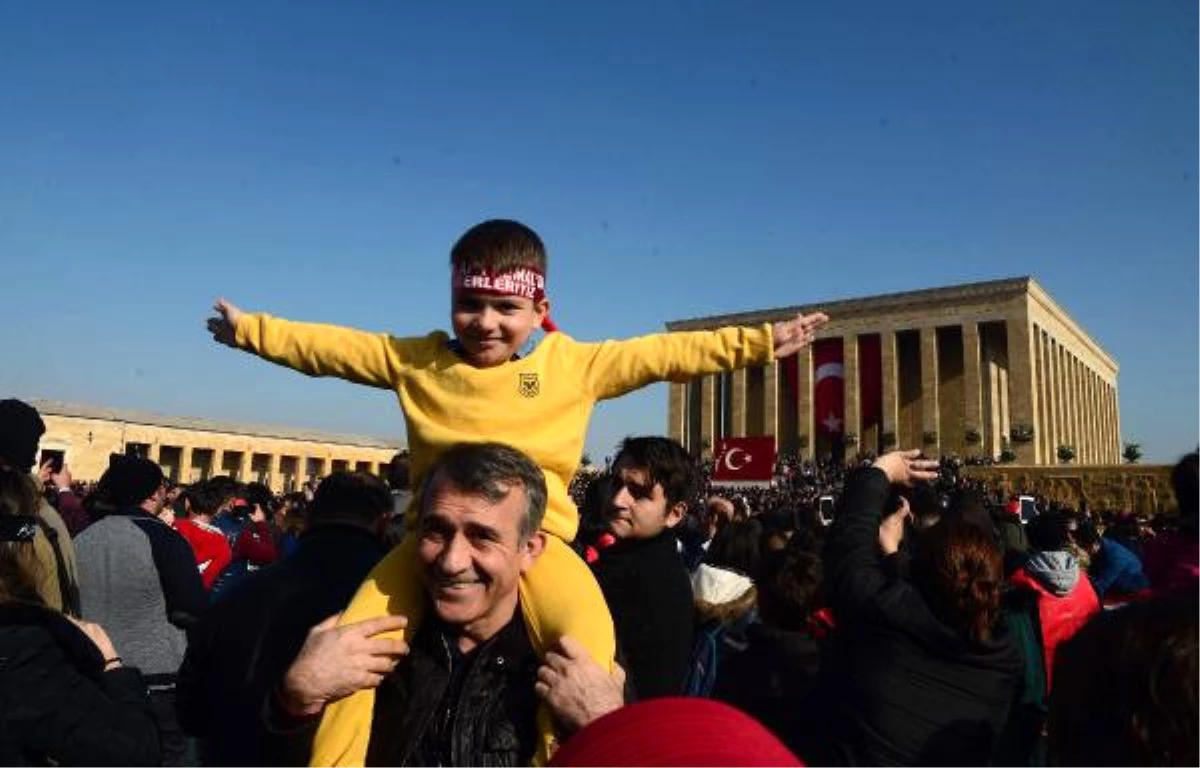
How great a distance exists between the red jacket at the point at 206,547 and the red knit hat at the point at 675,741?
7347 millimetres

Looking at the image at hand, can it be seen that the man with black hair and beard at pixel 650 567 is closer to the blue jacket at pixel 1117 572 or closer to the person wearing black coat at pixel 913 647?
the person wearing black coat at pixel 913 647

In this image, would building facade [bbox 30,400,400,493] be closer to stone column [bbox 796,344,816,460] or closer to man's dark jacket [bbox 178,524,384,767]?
stone column [bbox 796,344,816,460]

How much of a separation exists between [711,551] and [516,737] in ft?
14.9

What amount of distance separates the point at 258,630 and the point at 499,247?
1.80m

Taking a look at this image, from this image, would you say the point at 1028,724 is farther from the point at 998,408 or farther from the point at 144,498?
the point at 998,408

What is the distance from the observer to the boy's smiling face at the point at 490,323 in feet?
9.39

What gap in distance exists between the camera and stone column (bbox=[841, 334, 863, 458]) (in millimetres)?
53188

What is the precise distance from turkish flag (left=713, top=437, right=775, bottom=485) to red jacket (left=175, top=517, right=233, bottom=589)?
15810 millimetres

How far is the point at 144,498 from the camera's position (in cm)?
526

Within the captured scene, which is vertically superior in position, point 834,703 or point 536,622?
point 536,622

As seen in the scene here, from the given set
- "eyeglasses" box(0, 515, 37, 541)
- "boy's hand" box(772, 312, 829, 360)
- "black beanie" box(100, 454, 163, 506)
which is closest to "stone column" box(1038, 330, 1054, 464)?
"boy's hand" box(772, 312, 829, 360)

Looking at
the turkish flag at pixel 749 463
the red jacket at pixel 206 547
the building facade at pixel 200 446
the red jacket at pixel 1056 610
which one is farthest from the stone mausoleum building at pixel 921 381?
the red jacket at pixel 1056 610

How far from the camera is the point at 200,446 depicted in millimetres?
61844

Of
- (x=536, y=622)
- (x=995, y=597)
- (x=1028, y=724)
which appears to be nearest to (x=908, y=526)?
(x=1028, y=724)
